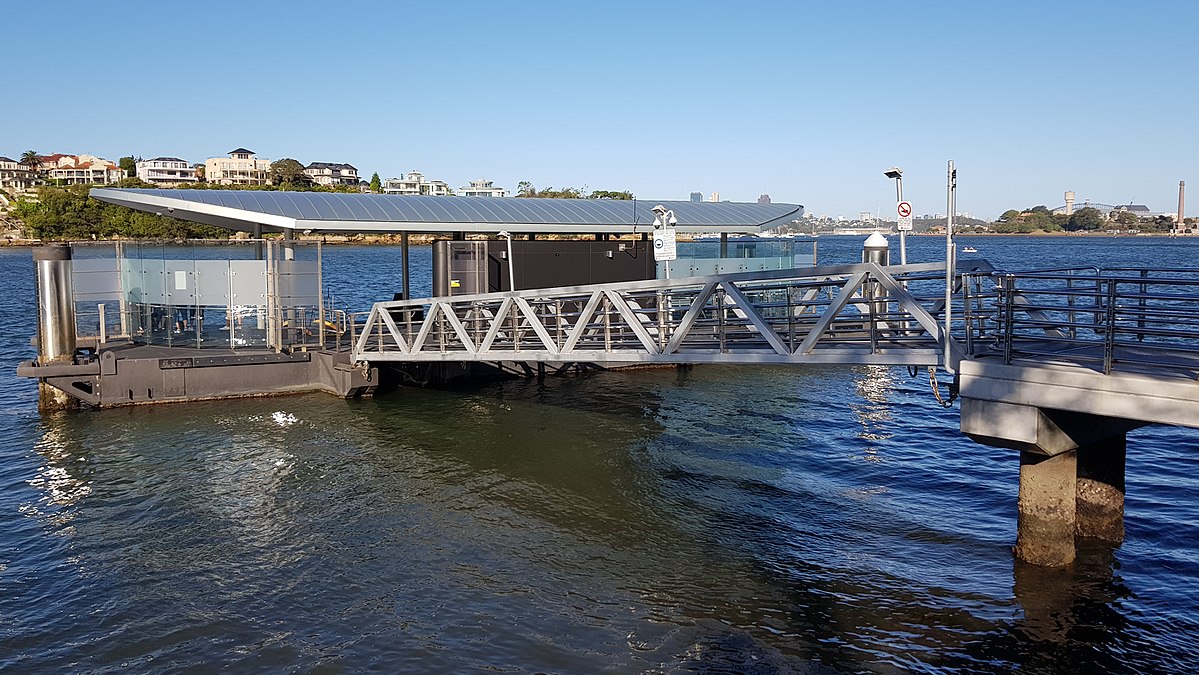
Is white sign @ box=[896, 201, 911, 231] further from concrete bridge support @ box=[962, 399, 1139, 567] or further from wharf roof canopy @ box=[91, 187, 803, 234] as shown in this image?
wharf roof canopy @ box=[91, 187, 803, 234]

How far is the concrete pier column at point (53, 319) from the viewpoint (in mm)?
20875

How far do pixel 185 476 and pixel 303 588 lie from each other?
5813 mm

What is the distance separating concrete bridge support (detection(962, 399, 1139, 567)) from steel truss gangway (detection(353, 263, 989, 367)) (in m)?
1.09

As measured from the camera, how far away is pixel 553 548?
41.5ft

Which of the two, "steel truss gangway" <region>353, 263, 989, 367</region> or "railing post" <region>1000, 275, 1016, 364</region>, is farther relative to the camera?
"steel truss gangway" <region>353, 263, 989, 367</region>

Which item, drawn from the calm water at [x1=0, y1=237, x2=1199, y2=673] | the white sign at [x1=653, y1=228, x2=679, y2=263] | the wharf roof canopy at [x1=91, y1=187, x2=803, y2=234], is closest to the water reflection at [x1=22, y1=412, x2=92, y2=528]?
the calm water at [x1=0, y1=237, x2=1199, y2=673]

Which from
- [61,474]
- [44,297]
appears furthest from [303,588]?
[44,297]

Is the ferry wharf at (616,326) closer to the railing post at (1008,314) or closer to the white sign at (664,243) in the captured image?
the railing post at (1008,314)

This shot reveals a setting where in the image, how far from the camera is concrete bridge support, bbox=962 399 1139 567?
407 inches

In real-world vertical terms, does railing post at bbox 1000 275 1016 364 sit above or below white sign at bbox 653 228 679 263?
below

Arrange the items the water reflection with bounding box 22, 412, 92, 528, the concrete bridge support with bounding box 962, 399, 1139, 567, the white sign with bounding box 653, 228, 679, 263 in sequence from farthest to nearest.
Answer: the white sign with bounding box 653, 228, 679, 263 → the water reflection with bounding box 22, 412, 92, 528 → the concrete bridge support with bounding box 962, 399, 1139, 567

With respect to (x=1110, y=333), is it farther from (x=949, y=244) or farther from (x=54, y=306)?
(x=54, y=306)

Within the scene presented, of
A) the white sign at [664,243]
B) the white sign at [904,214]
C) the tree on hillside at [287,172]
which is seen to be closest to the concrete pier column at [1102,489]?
the white sign at [904,214]

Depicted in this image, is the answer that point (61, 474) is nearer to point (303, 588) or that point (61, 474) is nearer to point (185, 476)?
point (185, 476)
